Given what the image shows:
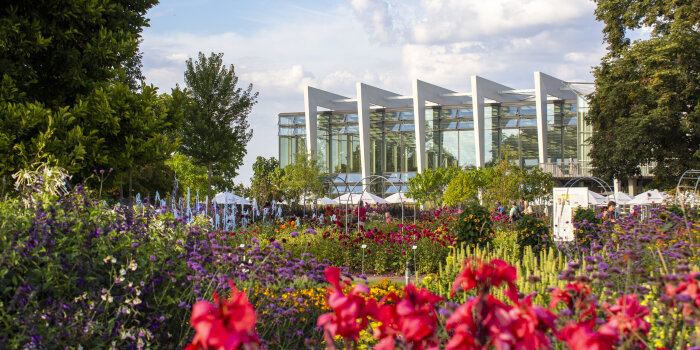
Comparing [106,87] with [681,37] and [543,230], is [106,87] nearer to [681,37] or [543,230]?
[543,230]

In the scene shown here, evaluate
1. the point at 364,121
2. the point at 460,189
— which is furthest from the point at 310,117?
the point at 460,189

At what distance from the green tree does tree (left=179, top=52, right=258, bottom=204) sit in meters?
11.2

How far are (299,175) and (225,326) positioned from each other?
40.5 meters

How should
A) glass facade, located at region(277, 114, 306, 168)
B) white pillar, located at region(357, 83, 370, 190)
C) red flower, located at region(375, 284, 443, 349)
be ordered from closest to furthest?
red flower, located at region(375, 284, 443, 349) → white pillar, located at region(357, 83, 370, 190) → glass facade, located at region(277, 114, 306, 168)

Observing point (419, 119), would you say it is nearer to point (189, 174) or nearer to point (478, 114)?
point (478, 114)

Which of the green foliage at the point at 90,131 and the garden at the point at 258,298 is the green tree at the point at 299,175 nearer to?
the green foliage at the point at 90,131

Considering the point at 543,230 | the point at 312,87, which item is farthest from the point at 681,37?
the point at 312,87

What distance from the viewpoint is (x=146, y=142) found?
12.2 m

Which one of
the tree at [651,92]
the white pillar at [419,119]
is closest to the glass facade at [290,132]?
the white pillar at [419,119]

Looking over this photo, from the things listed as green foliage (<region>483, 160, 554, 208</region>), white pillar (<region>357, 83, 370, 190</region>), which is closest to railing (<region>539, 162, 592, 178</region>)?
green foliage (<region>483, 160, 554, 208</region>)

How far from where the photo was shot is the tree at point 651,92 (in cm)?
2597

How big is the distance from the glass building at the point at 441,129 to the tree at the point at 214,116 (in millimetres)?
12308

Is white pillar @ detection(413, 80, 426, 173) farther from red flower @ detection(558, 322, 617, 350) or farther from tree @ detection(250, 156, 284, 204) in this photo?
red flower @ detection(558, 322, 617, 350)

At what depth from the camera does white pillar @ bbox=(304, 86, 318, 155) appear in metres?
45.6
